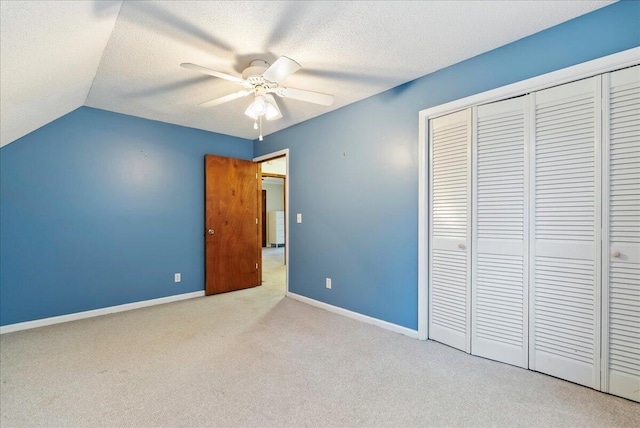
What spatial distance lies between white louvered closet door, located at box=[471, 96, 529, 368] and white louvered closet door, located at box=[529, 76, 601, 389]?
0.24 ft

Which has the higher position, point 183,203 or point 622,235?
point 183,203

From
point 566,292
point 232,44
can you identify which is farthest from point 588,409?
point 232,44

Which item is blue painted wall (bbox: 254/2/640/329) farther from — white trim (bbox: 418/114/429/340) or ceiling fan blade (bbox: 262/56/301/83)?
ceiling fan blade (bbox: 262/56/301/83)

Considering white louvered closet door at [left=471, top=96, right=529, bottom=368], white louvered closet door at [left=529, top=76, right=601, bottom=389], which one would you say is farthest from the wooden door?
white louvered closet door at [left=529, top=76, right=601, bottom=389]

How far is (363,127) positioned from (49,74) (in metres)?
2.65

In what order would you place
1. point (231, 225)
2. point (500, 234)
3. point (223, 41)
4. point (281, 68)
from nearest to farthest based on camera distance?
point (281, 68) → point (223, 41) → point (500, 234) → point (231, 225)

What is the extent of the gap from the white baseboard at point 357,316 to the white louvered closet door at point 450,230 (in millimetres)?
228

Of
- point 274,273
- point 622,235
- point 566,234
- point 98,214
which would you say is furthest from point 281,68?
point 274,273

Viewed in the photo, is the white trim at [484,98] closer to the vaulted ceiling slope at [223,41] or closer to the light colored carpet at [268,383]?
the vaulted ceiling slope at [223,41]

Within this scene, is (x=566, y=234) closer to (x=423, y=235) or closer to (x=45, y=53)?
(x=423, y=235)

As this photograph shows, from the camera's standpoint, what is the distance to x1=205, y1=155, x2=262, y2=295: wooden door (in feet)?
13.6

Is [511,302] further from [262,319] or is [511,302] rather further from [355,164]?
[262,319]

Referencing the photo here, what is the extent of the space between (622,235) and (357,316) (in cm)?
223

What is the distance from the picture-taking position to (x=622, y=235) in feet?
5.70
